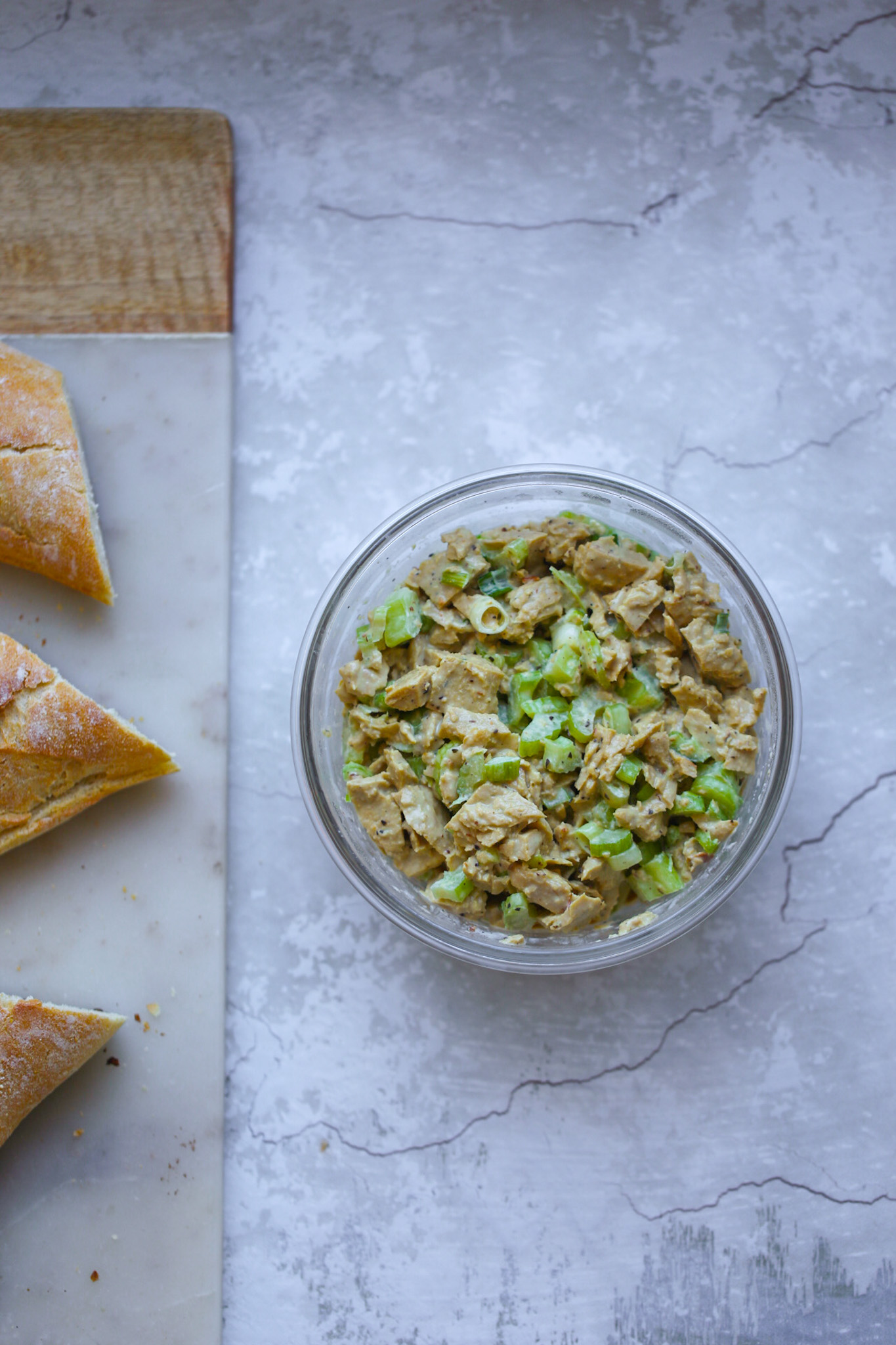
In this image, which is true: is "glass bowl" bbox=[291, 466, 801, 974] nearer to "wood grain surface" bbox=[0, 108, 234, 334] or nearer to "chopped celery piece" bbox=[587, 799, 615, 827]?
"chopped celery piece" bbox=[587, 799, 615, 827]

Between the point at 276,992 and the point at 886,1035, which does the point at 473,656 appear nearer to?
the point at 276,992

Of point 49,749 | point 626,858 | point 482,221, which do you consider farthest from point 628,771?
point 482,221

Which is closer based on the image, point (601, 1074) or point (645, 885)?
point (645, 885)

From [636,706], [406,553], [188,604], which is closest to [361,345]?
[406,553]

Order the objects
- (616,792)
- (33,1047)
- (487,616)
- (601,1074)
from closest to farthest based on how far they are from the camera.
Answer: (616,792), (487,616), (33,1047), (601,1074)

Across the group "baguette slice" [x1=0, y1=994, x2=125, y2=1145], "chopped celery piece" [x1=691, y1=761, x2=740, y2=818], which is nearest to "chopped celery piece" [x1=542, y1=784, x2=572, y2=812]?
"chopped celery piece" [x1=691, y1=761, x2=740, y2=818]

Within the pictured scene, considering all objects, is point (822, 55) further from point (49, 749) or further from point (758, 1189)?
point (758, 1189)
